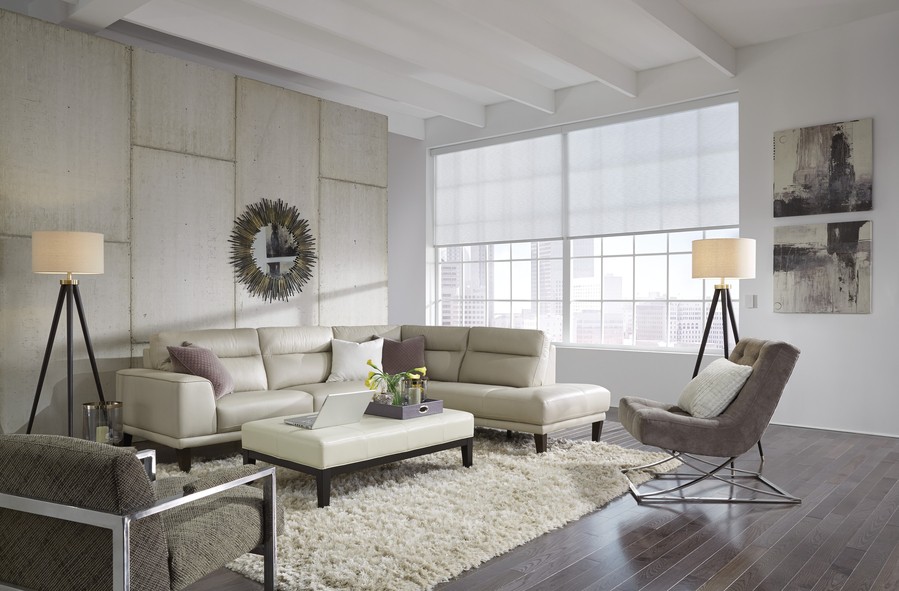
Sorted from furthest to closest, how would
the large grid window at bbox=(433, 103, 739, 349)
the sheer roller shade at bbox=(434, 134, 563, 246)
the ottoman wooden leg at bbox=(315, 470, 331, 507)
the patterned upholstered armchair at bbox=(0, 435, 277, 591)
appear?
1. the sheer roller shade at bbox=(434, 134, 563, 246)
2. the large grid window at bbox=(433, 103, 739, 349)
3. the ottoman wooden leg at bbox=(315, 470, 331, 507)
4. the patterned upholstered armchair at bbox=(0, 435, 277, 591)

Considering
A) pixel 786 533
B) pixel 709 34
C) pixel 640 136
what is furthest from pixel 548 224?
pixel 786 533

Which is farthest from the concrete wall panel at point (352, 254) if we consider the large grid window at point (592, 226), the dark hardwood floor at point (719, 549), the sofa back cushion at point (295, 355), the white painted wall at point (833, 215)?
the dark hardwood floor at point (719, 549)

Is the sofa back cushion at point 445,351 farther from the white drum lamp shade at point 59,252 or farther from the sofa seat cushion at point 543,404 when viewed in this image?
the white drum lamp shade at point 59,252

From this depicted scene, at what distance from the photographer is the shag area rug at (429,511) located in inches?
107

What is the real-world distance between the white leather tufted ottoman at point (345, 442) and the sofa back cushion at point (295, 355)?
145 cm

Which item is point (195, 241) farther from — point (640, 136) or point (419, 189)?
point (640, 136)

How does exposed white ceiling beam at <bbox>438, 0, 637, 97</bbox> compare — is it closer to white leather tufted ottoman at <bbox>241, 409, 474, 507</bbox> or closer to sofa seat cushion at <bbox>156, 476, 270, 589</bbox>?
white leather tufted ottoman at <bbox>241, 409, 474, 507</bbox>

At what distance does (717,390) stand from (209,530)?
113 inches

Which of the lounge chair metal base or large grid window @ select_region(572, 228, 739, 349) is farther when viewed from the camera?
large grid window @ select_region(572, 228, 739, 349)

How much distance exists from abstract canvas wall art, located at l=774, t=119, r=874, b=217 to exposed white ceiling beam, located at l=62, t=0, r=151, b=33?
5216mm

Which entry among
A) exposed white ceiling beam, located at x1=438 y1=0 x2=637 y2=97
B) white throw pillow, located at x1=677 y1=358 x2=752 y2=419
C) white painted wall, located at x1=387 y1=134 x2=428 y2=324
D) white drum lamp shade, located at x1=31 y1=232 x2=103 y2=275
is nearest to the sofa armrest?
white drum lamp shade, located at x1=31 y1=232 x2=103 y2=275

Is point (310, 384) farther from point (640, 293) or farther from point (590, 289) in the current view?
point (640, 293)

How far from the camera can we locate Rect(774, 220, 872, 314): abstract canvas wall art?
5.61 m

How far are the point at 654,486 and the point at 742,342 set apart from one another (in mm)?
1133
